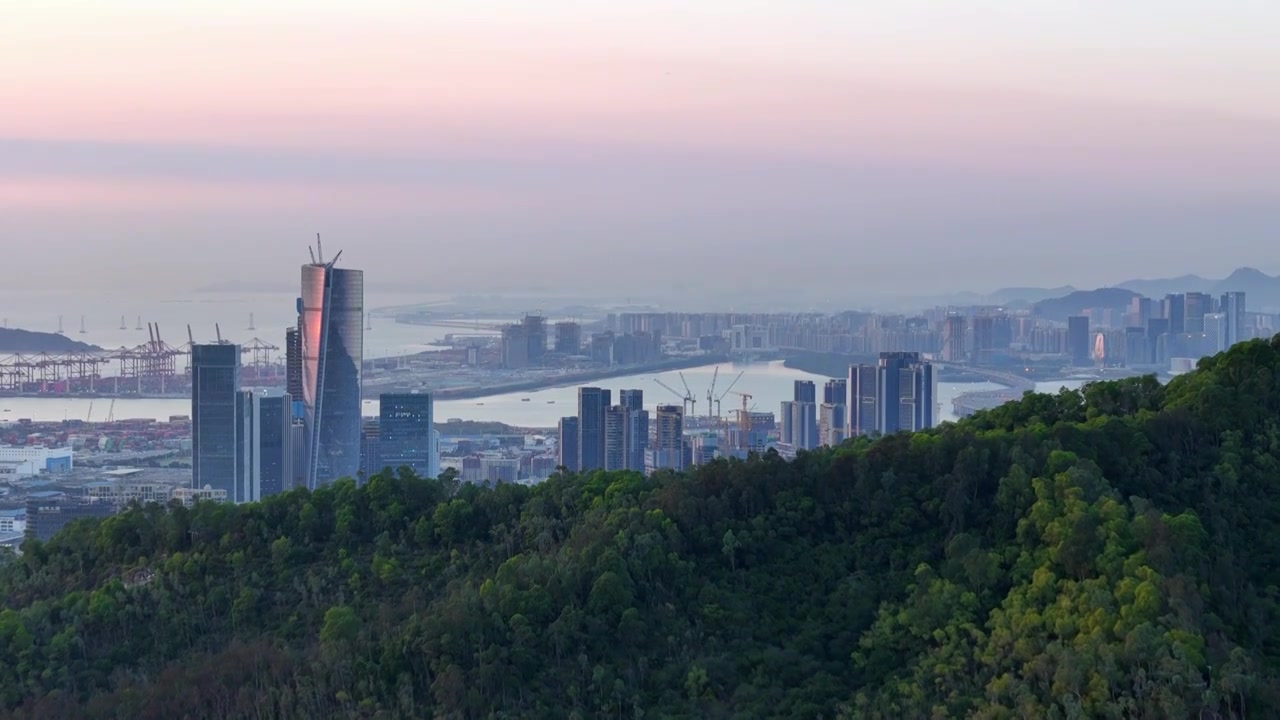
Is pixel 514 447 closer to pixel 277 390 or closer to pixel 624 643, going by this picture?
pixel 277 390

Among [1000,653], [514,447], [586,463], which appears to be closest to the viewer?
[1000,653]

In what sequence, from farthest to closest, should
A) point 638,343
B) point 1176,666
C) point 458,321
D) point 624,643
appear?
point 458,321, point 638,343, point 624,643, point 1176,666

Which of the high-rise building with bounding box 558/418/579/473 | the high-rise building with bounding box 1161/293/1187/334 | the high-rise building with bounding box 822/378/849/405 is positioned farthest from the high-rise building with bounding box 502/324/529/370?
the high-rise building with bounding box 1161/293/1187/334

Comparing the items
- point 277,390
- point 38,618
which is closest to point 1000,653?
point 38,618

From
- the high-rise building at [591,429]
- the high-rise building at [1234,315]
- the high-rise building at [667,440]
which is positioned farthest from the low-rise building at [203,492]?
the high-rise building at [1234,315]

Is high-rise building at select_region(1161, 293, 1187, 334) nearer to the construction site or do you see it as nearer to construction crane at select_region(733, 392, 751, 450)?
construction crane at select_region(733, 392, 751, 450)

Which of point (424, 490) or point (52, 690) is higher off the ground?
point (424, 490)

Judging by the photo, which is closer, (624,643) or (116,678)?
(624,643)
